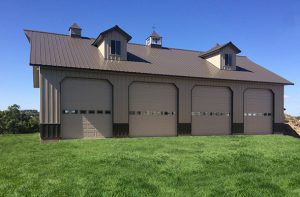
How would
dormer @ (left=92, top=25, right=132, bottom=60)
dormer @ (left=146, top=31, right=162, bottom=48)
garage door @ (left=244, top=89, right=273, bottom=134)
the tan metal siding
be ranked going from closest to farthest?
the tan metal siding → dormer @ (left=92, top=25, right=132, bottom=60) → garage door @ (left=244, top=89, right=273, bottom=134) → dormer @ (left=146, top=31, right=162, bottom=48)

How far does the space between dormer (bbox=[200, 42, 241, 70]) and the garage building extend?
0.27ft

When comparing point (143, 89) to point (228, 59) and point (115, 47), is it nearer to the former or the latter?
point (115, 47)

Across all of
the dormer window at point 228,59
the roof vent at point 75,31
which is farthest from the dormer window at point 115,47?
the dormer window at point 228,59

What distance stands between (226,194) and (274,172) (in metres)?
3.09

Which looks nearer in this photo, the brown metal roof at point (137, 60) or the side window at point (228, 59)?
the brown metal roof at point (137, 60)

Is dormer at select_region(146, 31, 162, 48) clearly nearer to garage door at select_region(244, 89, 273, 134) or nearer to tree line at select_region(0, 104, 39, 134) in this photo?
garage door at select_region(244, 89, 273, 134)

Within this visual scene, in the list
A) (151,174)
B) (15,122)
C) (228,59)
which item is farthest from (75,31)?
(151,174)

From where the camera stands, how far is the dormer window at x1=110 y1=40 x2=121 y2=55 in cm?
2241

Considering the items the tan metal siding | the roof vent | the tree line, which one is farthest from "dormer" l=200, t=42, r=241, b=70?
the tree line

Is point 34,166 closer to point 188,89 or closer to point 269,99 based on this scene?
point 188,89

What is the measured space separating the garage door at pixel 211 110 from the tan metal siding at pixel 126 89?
1.60 ft

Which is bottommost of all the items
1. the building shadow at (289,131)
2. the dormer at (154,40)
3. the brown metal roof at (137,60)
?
the building shadow at (289,131)

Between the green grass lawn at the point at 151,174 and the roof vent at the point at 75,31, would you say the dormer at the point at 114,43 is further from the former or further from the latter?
the green grass lawn at the point at 151,174

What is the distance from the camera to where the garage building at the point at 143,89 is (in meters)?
19.6
